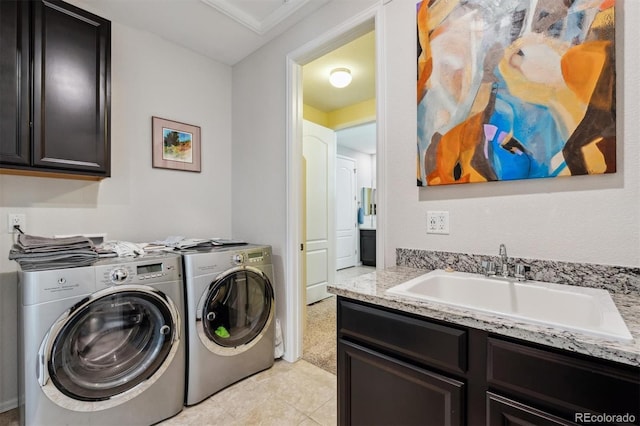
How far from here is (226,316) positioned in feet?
6.51

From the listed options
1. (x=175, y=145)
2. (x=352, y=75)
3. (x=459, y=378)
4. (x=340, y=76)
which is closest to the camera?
(x=459, y=378)

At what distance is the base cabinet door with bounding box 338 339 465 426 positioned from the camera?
905 millimetres

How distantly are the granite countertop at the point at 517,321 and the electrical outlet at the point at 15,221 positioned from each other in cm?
204

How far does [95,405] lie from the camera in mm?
1435

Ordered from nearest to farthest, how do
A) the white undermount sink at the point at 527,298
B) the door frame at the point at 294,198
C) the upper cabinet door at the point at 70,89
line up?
1. the white undermount sink at the point at 527,298
2. the upper cabinet door at the point at 70,89
3. the door frame at the point at 294,198

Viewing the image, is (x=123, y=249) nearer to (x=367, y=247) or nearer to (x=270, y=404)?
(x=270, y=404)

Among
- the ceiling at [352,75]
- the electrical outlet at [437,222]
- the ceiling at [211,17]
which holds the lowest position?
the electrical outlet at [437,222]

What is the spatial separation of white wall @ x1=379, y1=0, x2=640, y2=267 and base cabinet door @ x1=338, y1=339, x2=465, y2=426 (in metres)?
0.69

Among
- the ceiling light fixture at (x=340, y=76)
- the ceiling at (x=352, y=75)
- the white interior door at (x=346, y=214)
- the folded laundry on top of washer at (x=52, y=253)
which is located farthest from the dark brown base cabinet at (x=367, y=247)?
the folded laundry on top of washer at (x=52, y=253)

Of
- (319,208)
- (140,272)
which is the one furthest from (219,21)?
(319,208)

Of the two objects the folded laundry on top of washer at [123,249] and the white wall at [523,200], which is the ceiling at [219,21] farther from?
the folded laundry on top of washer at [123,249]

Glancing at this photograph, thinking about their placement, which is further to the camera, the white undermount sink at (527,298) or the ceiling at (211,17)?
the ceiling at (211,17)

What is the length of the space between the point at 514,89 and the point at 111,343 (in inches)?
92.0

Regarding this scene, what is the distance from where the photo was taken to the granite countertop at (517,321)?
654mm
